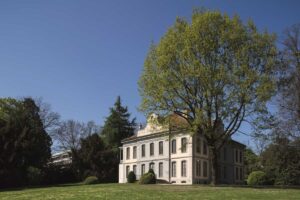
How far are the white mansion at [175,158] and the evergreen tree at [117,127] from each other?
9994 mm

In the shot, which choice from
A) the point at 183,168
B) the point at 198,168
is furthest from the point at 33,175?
the point at 198,168

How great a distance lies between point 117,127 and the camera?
74.5m

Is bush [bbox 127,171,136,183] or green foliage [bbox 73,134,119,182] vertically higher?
green foliage [bbox 73,134,119,182]

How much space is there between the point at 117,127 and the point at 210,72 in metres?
41.6

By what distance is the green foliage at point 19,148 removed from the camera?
173ft

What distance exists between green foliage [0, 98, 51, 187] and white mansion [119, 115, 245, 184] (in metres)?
12.2

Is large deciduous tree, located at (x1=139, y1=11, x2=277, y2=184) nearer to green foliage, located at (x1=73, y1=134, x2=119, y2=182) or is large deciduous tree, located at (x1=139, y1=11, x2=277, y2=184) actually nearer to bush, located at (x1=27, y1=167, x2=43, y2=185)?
Result: bush, located at (x1=27, y1=167, x2=43, y2=185)

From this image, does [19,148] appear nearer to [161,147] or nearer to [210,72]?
[161,147]

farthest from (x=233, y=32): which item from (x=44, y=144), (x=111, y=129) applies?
(x=111, y=129)

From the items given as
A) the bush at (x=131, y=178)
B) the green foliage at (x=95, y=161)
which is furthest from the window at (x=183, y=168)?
the green foliage at (x=95, y=161)

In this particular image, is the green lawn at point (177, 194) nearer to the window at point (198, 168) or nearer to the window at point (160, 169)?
the window at point (198, 168)

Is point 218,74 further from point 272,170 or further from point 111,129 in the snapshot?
point 111,129

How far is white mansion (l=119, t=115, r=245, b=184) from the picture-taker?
5050 cm

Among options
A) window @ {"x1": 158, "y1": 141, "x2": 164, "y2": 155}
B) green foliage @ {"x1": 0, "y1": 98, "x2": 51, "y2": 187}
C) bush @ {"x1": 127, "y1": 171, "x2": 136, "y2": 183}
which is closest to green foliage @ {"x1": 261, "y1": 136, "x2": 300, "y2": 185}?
window @ {"x1": 158, "y1": 141, "x2": 164, "y2": 155}
